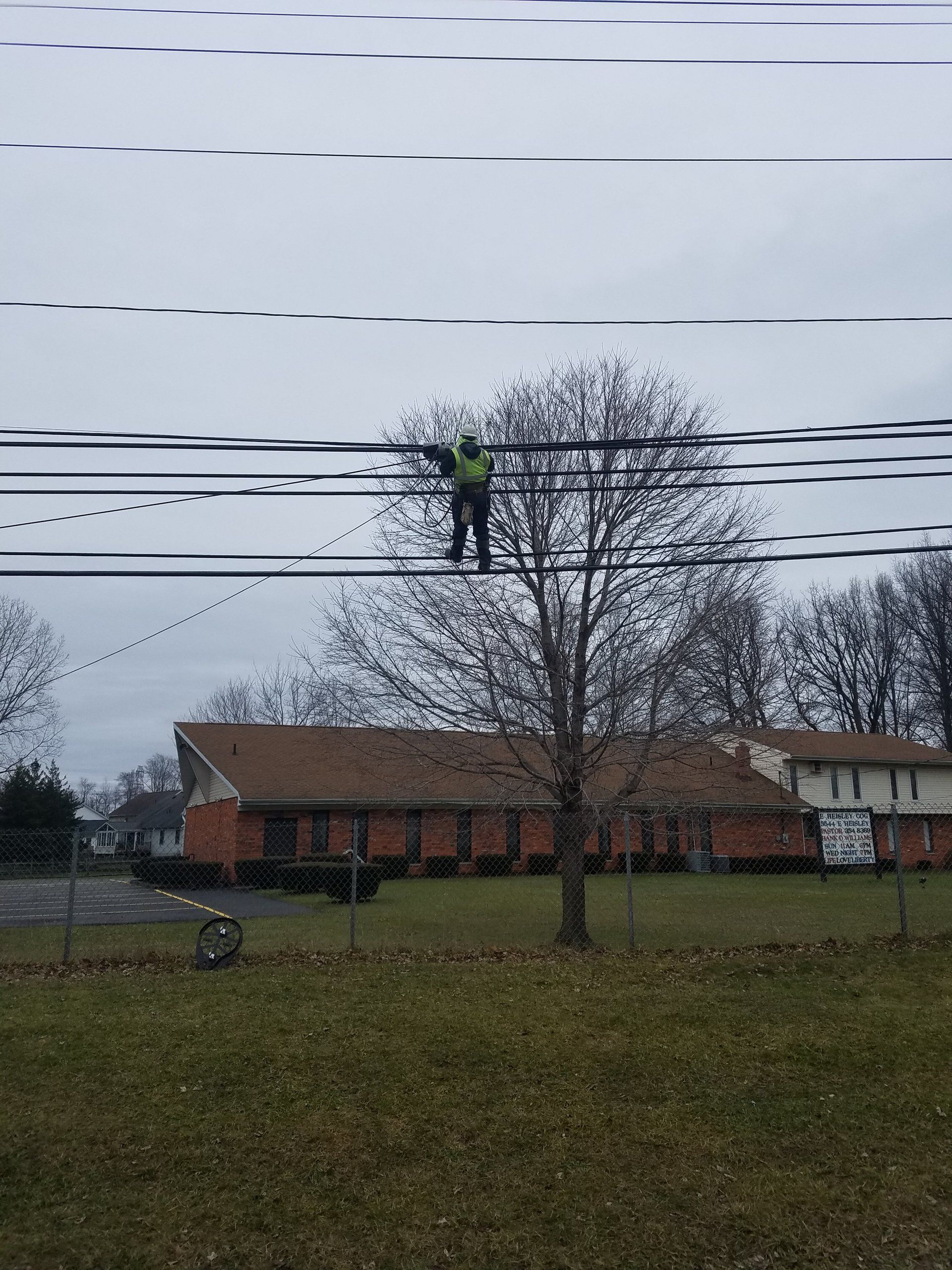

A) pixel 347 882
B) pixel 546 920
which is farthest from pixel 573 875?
pixel 347 882

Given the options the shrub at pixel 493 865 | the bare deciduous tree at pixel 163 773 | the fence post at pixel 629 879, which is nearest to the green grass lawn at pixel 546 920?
the fence post at pixel 629 879

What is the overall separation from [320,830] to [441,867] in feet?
12.5

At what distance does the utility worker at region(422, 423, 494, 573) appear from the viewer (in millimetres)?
8531

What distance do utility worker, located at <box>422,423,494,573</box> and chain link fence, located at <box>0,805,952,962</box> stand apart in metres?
4.36

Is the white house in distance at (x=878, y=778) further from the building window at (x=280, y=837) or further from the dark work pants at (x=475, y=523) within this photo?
the dark work pants at (x=475, y=523)

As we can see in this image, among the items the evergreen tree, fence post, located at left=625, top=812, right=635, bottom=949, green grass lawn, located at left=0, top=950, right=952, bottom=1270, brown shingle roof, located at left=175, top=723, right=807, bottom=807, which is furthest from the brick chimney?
the evergreen tree

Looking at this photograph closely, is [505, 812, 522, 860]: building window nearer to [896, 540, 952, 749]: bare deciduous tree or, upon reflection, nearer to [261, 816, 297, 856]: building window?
[261, 816, 297, 856]: building window

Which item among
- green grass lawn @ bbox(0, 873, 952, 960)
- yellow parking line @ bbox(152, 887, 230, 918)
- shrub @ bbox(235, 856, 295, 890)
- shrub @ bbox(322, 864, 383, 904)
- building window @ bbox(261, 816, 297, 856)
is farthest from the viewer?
building window @ bbox(261, 816, 297, 856)

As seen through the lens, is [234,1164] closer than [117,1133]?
Yes

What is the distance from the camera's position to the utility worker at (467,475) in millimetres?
8531

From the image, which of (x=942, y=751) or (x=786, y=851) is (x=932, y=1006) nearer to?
(x=786, y=851)

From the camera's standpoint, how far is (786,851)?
31.3 m

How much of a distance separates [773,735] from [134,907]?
68.8 feet

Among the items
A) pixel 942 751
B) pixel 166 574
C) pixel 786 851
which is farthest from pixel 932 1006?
pixel 942 751
